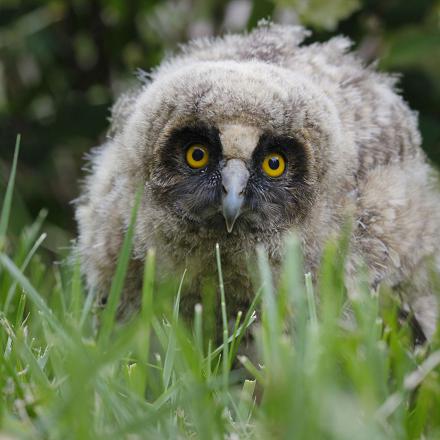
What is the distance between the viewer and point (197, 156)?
9.57 ft

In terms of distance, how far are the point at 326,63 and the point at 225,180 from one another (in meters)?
1.14

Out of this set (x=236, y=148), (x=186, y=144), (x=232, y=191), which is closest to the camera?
(x=232, y=191)

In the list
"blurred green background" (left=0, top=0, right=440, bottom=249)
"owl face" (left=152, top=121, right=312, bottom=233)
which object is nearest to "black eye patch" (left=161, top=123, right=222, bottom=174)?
"owl face" (left=152, top=121, right=312, bottom=233)

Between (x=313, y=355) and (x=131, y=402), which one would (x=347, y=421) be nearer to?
(x=313, y=355)

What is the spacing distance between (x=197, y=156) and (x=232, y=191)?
281 mm

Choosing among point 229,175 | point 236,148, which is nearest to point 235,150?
point 236,148

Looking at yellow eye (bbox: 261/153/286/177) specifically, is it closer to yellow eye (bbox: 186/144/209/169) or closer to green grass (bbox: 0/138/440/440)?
yellow eye (bbox: 186/144/209/169)

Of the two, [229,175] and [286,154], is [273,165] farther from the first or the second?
[229,175]

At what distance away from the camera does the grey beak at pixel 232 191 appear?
2699mm

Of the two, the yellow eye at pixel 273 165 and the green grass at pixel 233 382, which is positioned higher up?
the yellow eye at pixel 273 165

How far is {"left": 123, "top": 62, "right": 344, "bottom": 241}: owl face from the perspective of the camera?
285cm

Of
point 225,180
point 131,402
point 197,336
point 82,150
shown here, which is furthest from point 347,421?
point 82,150

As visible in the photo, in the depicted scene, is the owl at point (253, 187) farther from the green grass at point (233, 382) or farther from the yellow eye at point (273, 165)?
the green grass at point (233, 382)

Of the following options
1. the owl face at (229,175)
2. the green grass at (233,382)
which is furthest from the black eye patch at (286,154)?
the green grass at (233,382)
